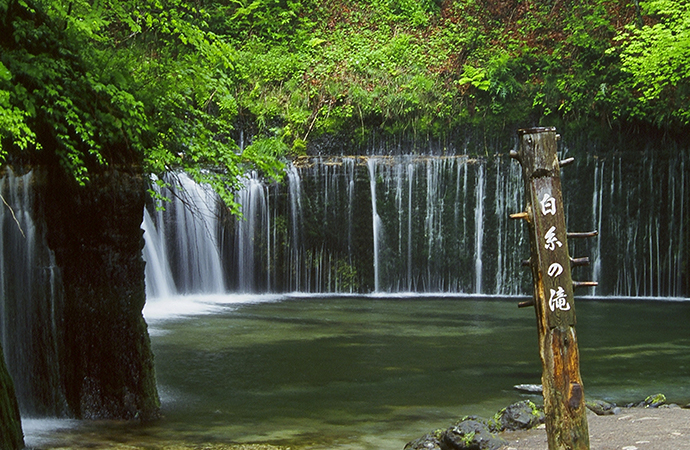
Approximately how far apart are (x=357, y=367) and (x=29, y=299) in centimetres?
462

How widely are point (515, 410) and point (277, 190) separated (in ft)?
41.3

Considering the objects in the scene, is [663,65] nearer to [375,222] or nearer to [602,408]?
[375,222]

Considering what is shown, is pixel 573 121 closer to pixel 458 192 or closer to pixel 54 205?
pixel 458 192

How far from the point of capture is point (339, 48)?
75.4 feet

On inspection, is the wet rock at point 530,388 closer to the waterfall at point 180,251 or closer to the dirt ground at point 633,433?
the dirt ground at point 633,433

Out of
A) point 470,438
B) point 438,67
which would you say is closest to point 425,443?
point 470,438

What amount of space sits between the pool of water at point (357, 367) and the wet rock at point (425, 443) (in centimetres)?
28

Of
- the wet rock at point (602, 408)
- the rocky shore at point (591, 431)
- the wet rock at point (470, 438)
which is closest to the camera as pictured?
the rocky shore at point (591, 431)

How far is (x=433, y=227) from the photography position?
1980cm

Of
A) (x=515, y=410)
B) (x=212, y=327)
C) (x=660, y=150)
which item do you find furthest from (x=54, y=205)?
(x=660, y=150)

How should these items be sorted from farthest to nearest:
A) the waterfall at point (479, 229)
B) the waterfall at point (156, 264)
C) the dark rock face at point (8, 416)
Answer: the waterfall at point (479, 229), the waterfall at point (156, 264), the dark rock face at point (8, 416)

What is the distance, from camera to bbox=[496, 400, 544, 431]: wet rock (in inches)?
287

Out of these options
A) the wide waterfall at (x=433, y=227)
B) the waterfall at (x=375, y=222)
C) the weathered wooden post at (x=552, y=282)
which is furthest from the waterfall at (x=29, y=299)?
the waterfall at (x=375, y=222)

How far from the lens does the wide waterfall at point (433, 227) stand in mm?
18969
